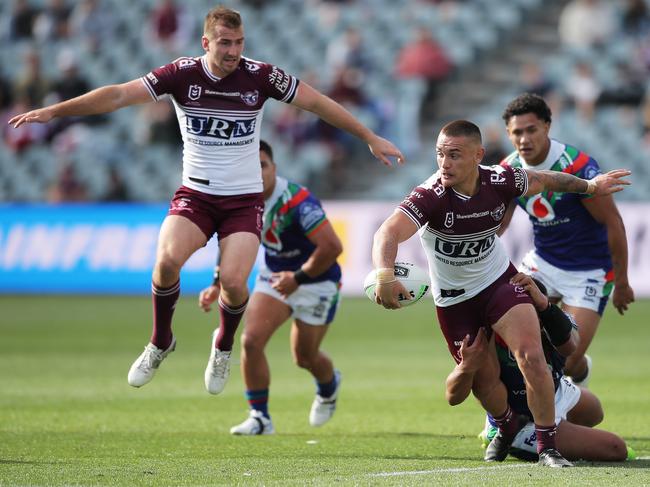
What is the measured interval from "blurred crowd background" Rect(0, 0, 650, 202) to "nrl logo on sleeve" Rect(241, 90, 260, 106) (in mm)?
13767

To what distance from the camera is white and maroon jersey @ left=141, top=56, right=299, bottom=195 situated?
9.03 m

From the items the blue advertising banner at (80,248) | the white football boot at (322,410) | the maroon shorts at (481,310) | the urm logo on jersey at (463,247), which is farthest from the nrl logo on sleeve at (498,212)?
the blue advertising banner at (80,248)

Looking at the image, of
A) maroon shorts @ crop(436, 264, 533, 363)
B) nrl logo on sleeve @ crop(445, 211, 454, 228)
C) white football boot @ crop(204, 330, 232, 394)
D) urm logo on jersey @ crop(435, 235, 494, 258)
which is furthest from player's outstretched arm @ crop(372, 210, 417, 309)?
white football boot @ crop(204, 330, 232, 394)

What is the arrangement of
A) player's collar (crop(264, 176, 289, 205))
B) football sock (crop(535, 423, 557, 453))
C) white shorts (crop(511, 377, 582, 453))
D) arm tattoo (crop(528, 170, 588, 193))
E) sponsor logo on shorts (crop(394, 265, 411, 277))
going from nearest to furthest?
sponsor logo on shorts (crop(394, 265, 411, 277))
football sock (crop(535, 423, 557, 453))
white shorts (crop(511, 377, 582, 453))
arm tattoo (crop(528, 170, 588, 193))
player's collar (crop(264, 176, 289, 205))

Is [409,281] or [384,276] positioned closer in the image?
[384,276]

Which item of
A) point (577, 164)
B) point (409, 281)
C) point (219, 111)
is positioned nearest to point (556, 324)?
point (409, 281)

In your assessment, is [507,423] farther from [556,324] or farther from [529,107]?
[529,107]

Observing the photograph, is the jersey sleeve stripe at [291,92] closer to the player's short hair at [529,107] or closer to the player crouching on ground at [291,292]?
the player crouching on ground at [291,292]

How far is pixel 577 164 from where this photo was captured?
9578mm

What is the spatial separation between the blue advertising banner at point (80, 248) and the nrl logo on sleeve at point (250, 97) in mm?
12640

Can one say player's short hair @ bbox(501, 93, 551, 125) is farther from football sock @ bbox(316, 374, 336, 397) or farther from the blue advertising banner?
the blue advertising banner

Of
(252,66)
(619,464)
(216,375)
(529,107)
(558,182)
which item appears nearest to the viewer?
(619,464)

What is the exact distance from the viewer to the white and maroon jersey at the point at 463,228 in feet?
25.4

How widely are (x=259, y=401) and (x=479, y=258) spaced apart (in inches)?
120
